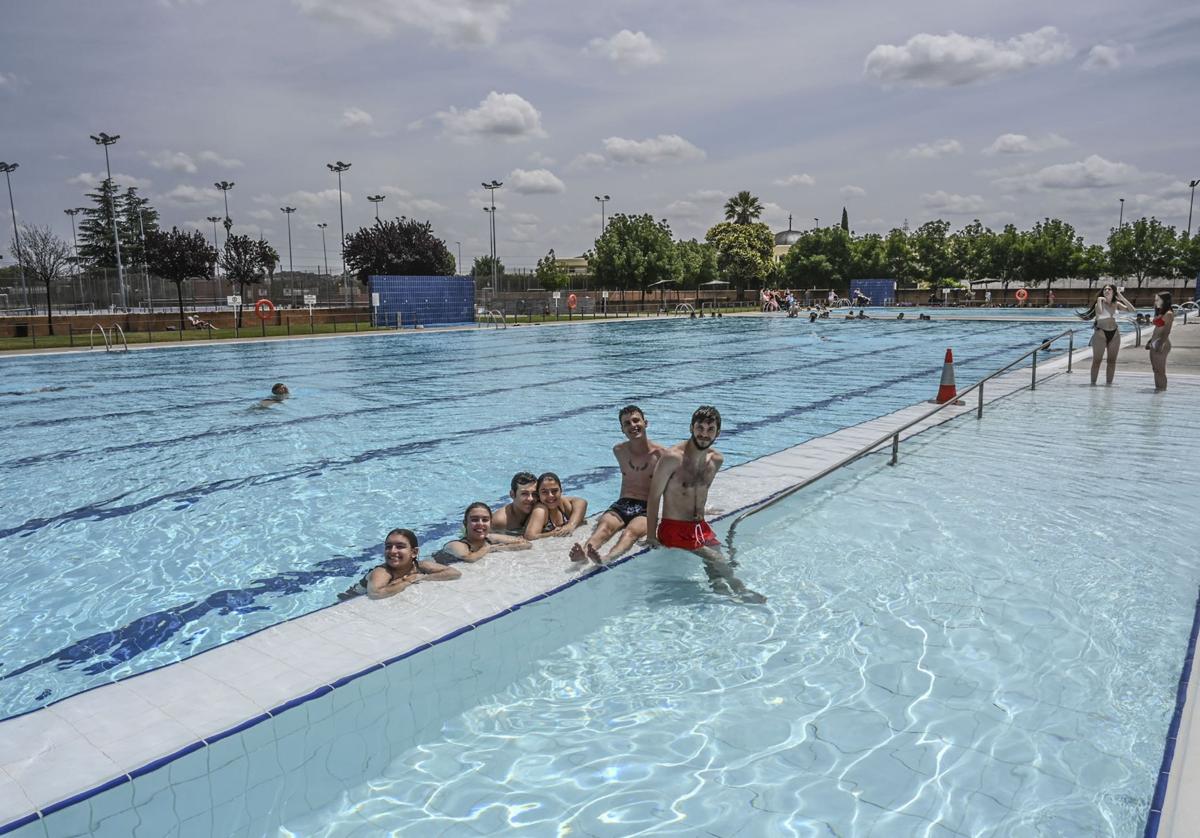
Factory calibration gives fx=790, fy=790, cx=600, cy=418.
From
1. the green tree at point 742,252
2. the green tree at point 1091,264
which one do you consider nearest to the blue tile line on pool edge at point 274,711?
the green tree at point 1091,264

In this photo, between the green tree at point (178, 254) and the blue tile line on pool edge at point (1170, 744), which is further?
the green tree at point (178, 254)

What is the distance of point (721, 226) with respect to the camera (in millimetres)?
76750

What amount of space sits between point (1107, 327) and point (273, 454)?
43.8 ft

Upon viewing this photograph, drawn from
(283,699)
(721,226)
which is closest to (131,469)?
(283,699)

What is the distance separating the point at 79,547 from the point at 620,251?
54824 mm

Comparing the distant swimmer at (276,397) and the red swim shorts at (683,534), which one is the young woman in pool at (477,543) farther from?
the distant swimmer at (276,397)

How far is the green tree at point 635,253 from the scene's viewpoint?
196ft

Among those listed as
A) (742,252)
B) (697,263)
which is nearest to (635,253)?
(697,263)

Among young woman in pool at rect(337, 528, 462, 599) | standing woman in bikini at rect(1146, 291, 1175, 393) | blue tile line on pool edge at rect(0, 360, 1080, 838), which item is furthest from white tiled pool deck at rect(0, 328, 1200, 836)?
standing woman in bikini at rect(1146, 291, 1175, 393)

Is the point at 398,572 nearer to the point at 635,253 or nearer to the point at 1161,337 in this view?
the point at 1161,337

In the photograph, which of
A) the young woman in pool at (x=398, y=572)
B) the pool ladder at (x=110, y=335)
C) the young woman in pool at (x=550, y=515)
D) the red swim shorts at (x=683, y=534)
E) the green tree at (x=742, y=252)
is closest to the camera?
the young woman in pool at (x=398, y=572)

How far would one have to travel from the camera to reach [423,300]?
39.4 meters

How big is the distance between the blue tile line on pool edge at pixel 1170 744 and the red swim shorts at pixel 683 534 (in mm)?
2583

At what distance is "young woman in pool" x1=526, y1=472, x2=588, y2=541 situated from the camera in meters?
5.86
